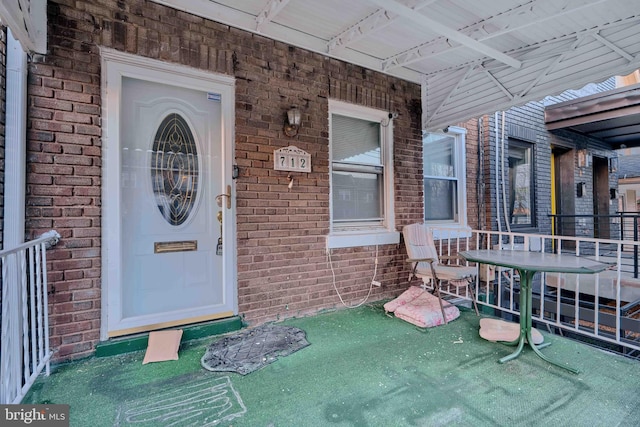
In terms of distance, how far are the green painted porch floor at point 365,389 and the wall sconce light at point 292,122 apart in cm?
211

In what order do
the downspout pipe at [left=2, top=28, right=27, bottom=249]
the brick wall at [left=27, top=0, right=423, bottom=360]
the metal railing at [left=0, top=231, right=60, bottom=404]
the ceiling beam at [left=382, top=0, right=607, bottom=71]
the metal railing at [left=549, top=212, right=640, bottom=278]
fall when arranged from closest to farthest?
the metal railing at [left=0, top=231, right=60, bottom=404]
the downspout pipe at [left=2, top=28, right=27, bottom=249]
the brick wall at [left=27, top=0, right=423, bottom=360]
the ceiling beam at [left=382, top=0, right=607, bottom=71]
the metal railing at [left=549, top=212, right=640, bottom=278]

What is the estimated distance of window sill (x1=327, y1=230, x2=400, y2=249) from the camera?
363 cm

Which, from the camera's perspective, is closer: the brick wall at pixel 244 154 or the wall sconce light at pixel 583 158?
the brick wall at pixel 244 154

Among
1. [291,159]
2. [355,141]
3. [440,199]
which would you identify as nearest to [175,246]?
[291,159]

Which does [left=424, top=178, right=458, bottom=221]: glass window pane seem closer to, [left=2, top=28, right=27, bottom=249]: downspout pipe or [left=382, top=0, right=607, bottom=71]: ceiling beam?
[left=382, top=0, right=607, bottom=71]: ceiling beam

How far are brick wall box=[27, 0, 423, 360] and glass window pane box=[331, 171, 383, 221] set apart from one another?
0.26 meters

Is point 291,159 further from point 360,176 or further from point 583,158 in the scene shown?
point 583,158

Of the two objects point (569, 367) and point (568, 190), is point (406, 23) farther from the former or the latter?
point (568, 190)

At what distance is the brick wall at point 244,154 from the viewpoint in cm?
230

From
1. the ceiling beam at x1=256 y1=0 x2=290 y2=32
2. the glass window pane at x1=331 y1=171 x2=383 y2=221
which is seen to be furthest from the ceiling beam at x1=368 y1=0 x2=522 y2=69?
the glass window pane at x1=331 y1=171 x2=383 y2=221

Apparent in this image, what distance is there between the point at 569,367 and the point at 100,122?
4.02 m

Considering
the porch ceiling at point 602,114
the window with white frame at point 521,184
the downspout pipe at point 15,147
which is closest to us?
the downspout pipe at point 15,147

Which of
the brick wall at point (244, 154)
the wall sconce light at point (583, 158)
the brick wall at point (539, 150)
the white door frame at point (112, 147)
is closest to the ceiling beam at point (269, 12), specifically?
the brick wall at point (244, 154)

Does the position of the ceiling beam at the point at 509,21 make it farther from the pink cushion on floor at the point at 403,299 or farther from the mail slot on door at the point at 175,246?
the mail slot on door at the point at 175,246
